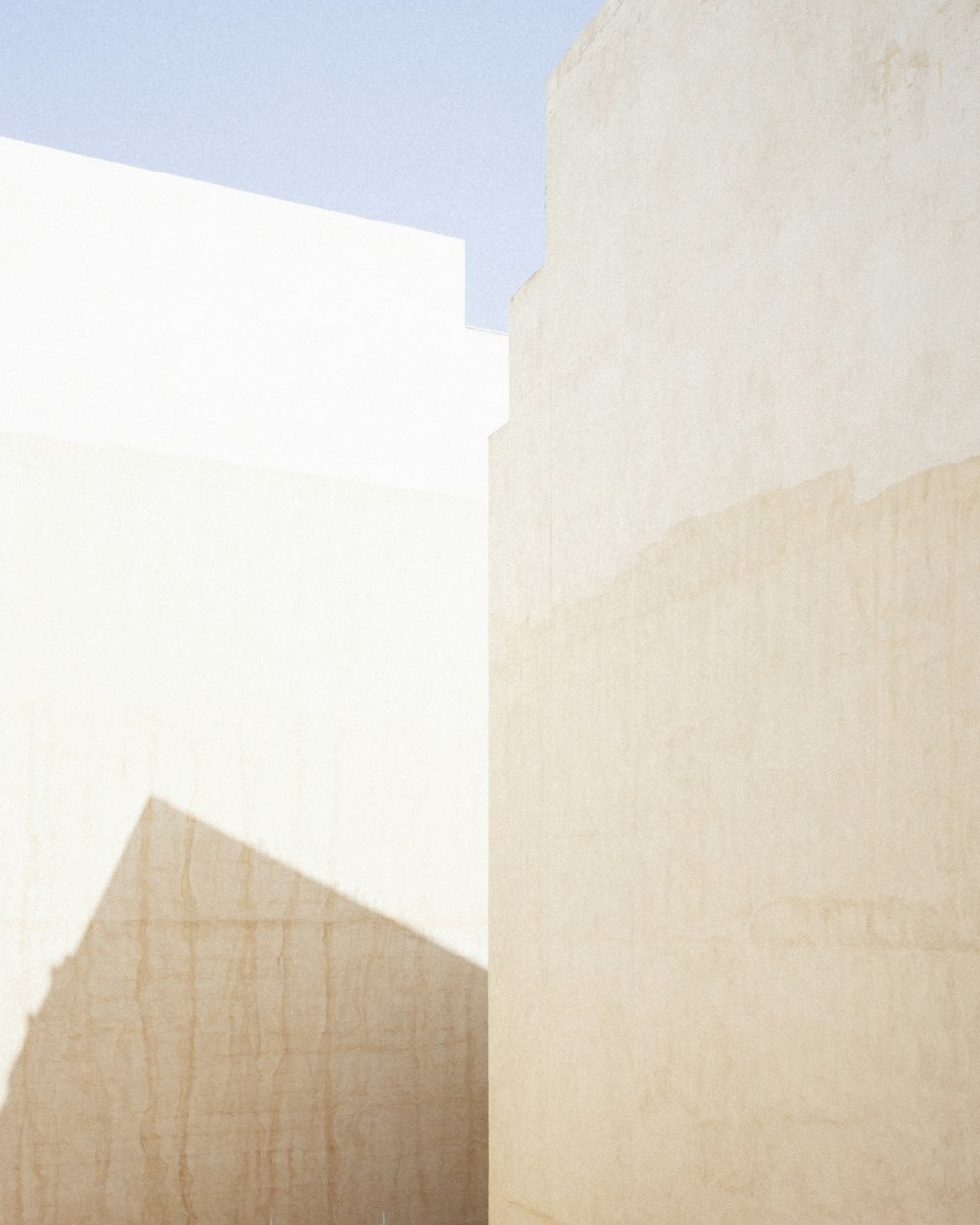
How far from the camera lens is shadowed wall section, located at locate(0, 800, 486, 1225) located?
712 centimetres

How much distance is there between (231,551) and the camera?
8109 mm

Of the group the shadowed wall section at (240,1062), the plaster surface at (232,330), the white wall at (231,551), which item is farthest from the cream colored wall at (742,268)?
the shadowed wall section at (240,1062)

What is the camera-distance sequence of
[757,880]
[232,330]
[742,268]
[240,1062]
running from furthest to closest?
[232,330]
[240,1062]
[742,268]
[757,880]

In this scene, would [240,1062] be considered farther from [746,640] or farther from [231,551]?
[746,640]

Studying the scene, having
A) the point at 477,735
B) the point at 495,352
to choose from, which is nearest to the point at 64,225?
the point at 495,352

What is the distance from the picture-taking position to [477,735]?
8.70 meters

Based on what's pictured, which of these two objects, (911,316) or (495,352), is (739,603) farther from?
(495,352)

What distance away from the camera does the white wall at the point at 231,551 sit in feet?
24.5

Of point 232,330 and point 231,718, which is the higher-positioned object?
point 232,330

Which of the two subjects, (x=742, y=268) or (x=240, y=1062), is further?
(x=240, y=1062)

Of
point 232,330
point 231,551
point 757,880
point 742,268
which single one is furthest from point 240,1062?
point 742,268

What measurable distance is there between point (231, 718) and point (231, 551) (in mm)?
1038

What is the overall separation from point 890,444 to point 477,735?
5.48 m

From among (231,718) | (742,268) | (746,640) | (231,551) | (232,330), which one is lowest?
(746,640)
